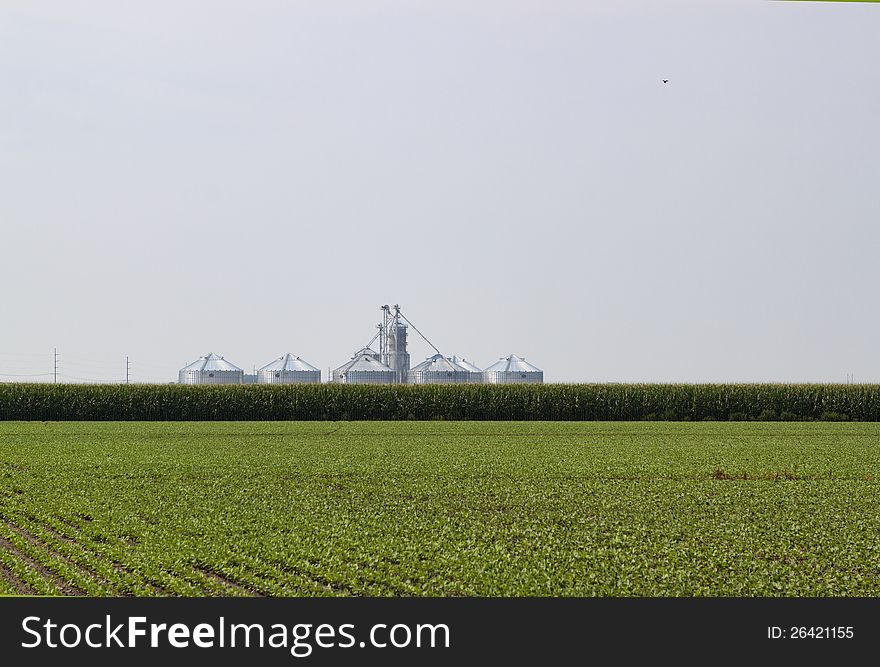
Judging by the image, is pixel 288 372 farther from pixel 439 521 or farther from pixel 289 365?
pixel 439 521

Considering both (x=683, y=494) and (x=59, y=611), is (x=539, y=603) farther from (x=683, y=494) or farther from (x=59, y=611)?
(x=683, y=494)

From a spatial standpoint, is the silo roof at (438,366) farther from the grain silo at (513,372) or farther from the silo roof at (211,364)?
the silo roof at (211,364)

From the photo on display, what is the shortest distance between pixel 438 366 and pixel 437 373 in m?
0.66

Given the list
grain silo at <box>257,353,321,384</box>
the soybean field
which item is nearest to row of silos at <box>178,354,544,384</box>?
grain silo at <box>257,353,321,384</box>

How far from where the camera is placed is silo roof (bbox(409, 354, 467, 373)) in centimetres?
5131

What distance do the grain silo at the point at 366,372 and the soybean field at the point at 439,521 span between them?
2838cm

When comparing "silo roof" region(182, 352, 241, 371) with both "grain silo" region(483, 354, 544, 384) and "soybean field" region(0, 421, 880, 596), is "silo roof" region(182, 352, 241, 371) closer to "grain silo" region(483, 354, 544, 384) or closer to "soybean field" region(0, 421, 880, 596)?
"grain silo" region(483, 354, 544, 384)

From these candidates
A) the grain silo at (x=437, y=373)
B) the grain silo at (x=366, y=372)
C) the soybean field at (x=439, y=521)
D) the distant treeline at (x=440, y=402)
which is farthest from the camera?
the grain silo at (x=437, y=373)

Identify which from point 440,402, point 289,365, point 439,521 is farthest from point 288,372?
point 439,521

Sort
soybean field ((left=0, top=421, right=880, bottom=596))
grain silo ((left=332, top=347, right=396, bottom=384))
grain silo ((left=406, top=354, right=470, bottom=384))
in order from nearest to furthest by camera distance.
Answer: soybean field ((left=0, top=421, right=880, bottom=596))
grain silo ((left=332, top=347, right=396, bottom=384))
grain silo ((left=406, top=354, right=470, bottom=384))

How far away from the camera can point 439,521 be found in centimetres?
996

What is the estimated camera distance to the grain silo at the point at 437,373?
50.8 meters

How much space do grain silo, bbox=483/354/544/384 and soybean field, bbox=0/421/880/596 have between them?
31.7 meters

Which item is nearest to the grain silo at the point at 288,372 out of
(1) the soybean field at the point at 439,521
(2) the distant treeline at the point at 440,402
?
(2) the distant treeline at the point at 440,402
